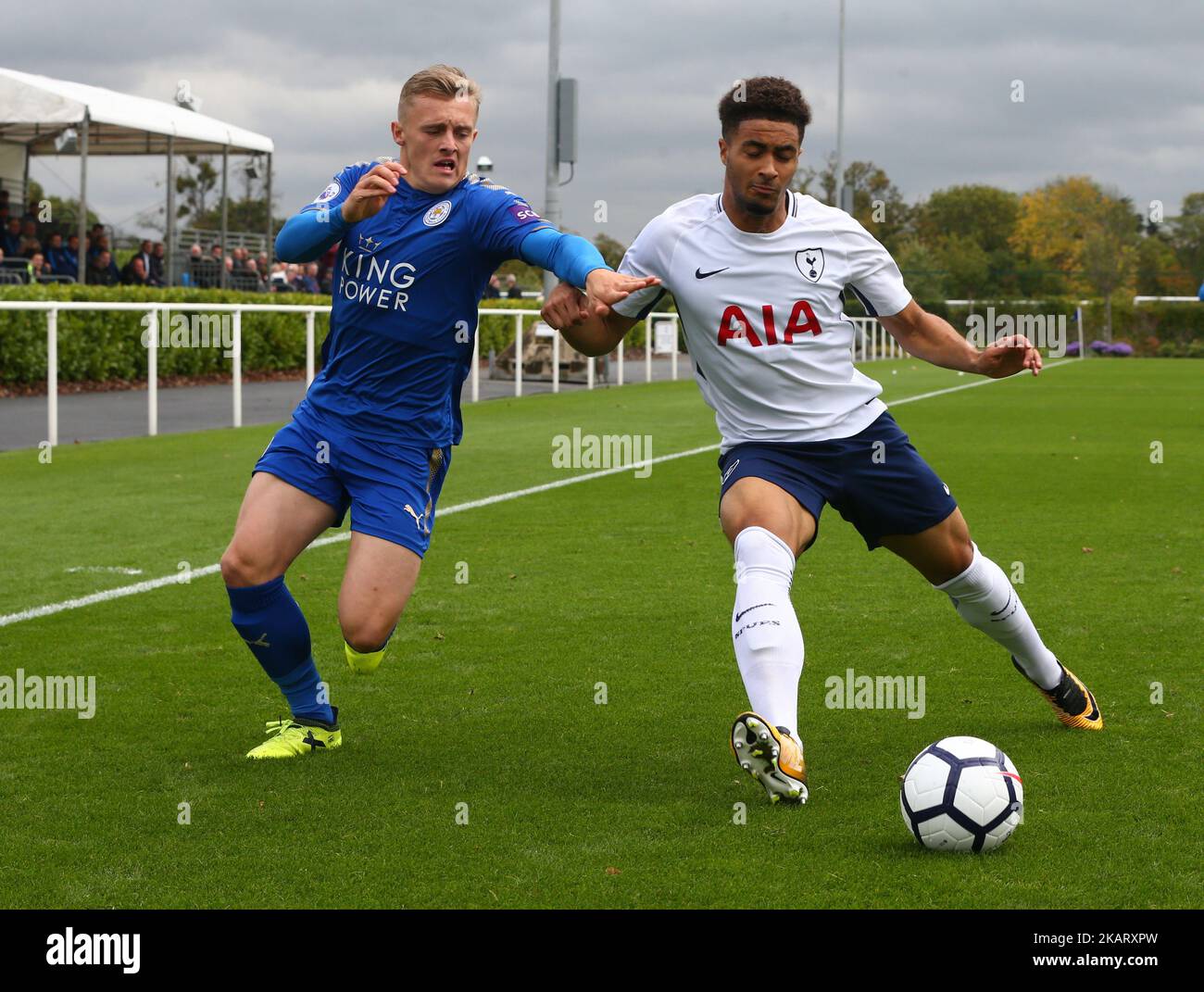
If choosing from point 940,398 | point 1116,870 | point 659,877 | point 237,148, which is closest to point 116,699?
point 659,877

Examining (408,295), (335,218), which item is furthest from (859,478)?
(335,218)

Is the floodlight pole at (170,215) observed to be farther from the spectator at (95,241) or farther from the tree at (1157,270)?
the tree at (1157,270)

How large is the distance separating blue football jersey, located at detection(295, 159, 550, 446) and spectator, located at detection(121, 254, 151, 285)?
2662 centimetres

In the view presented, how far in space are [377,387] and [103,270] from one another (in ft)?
90.2

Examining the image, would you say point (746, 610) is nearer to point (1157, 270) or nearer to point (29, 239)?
point (29, 239)

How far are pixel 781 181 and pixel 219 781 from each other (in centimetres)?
263

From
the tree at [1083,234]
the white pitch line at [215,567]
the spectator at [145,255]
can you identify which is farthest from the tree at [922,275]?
the white pitch line at [215,567]

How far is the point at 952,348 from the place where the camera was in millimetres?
5379

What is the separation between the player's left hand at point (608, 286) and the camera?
4.71m

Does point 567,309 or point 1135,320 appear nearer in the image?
point 567,309

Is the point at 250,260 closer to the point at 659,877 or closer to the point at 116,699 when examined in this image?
the point at 116,699

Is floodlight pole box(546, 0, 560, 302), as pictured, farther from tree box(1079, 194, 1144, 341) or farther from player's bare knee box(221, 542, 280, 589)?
tree box(1079, 194, 1144, 341)

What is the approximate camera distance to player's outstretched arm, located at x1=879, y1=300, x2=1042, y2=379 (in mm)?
5141

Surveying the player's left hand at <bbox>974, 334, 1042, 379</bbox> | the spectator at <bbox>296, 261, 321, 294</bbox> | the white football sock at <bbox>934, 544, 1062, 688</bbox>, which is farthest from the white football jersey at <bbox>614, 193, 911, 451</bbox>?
the spectator at <bbox>296, 261, 321, 294</bbox>
